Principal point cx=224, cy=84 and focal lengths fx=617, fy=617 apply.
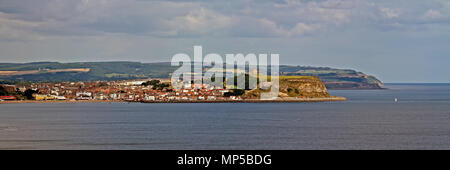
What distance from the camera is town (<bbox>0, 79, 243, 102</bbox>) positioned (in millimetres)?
106625

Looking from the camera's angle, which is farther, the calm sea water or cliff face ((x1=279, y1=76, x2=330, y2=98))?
cliff face ((x1=279, y1=76, x2=330, y2=98))

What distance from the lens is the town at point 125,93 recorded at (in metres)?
107

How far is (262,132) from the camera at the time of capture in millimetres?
43375

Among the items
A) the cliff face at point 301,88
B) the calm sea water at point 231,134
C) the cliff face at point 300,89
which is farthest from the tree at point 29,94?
the calm sea water at point 231,134

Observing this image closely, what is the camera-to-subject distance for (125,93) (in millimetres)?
115938

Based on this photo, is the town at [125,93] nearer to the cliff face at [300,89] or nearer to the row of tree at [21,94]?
the row of tree at [21,94]

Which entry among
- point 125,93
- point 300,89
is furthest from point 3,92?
point 300,89

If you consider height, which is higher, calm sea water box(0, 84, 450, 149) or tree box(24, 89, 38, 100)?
calm sea water box(0, 84, 450, 149)

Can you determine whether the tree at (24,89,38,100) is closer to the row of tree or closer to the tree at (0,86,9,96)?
the row of tree

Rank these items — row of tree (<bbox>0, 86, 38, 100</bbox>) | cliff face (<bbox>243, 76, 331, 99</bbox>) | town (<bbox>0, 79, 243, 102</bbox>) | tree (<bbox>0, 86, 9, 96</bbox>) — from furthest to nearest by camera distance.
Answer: tree (<bbox>0, 86, 9, 96</bbox>) < row of tree (<bbox>0, 86, 38, 100</bbox>) < cliff face (<bbox>243, 76, 331, 99</bbox>) < town (<bbox>0, 79, 243, 102</bbox>)

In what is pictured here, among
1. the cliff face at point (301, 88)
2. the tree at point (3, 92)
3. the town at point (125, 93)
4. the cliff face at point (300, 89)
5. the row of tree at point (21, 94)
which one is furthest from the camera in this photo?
the tree at point (3, 92)

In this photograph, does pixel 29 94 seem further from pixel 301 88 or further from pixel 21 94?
pixel 301 88

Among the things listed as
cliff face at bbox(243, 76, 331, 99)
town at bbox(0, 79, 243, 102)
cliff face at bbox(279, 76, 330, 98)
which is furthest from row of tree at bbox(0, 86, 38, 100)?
cliff face at bbox(279, 76, 330, 98)
